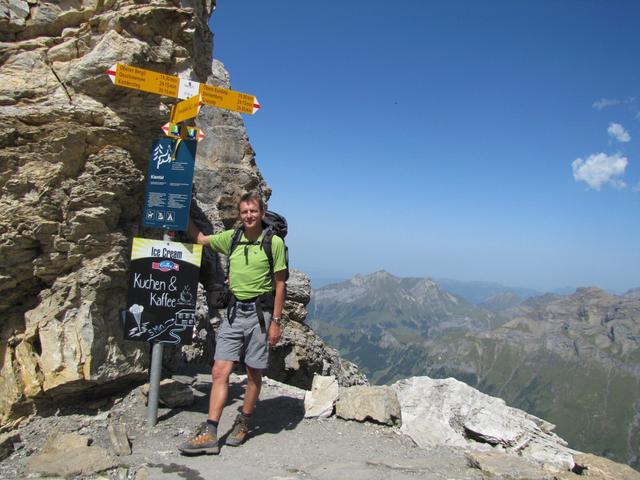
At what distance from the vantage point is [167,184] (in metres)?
8.71

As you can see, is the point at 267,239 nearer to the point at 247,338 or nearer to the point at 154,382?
the point at 247,338

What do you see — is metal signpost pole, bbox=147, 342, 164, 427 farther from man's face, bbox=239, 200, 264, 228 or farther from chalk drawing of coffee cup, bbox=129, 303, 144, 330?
man's face, bbox=239, 200, 264, 228

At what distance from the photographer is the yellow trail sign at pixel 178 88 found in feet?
27.5

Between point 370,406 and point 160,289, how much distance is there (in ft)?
17.3

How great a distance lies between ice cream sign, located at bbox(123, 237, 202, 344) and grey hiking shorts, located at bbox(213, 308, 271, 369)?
1.02 meters

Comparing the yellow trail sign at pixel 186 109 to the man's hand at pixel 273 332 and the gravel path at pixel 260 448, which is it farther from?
the gravel path at pixel 260 448

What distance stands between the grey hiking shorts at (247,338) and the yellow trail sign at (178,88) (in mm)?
4000

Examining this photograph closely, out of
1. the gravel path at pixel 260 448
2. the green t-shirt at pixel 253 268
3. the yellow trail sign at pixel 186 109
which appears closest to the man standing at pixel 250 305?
the green t-shirt at pixel 253 268

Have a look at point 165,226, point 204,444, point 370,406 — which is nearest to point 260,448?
point 204,444

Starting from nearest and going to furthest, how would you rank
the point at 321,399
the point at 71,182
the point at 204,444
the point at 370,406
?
the point at 204,444 → the point at 71,182 → the point at 370,406 → the point at 321,399

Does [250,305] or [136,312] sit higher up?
[250,305]

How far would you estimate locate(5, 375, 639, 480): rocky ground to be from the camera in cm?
705

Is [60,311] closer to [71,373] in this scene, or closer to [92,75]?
[71,373]

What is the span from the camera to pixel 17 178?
28.8 feet
